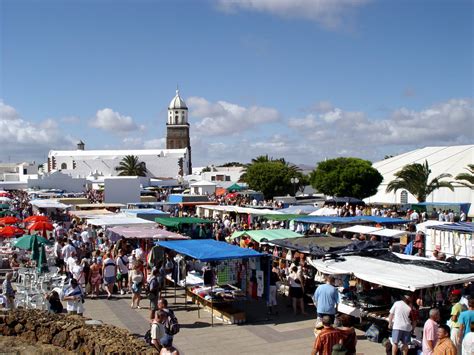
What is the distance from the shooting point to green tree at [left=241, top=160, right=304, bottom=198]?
5588 cm

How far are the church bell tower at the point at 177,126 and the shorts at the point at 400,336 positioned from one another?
10995 cm

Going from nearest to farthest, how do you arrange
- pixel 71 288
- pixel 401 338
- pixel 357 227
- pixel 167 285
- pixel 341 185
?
pixel 401 338, pixel 71 288, pixel 167 285, pixel 357 227, pixel 341 185

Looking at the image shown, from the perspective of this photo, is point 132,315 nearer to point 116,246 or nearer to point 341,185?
point 116,246


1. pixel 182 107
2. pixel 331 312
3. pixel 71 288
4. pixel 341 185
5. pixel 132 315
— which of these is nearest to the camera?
pixel 331 312

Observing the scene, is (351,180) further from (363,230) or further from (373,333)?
(373,333)

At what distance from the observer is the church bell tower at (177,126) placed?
119000 mm

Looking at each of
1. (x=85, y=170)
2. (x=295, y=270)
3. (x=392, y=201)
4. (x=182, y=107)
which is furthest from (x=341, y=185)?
(x=182, y=107)

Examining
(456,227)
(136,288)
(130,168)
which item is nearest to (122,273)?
(136,288)

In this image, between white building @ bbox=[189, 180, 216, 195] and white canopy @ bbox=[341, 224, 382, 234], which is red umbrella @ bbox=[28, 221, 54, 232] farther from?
white building @ bbox=[189, 180, 216, 195]

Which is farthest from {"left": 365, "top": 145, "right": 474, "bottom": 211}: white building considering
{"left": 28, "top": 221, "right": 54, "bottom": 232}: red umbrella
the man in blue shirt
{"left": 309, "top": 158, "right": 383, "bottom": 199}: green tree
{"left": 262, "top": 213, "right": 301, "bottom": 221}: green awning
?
the man in blue shirt

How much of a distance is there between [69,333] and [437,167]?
1793 inches

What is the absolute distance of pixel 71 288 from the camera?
11.6 meters

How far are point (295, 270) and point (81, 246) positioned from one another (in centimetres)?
918

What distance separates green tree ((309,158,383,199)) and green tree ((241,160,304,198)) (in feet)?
26.5
